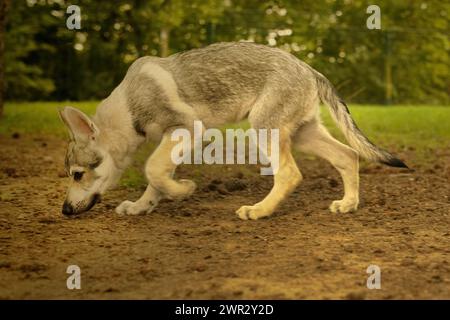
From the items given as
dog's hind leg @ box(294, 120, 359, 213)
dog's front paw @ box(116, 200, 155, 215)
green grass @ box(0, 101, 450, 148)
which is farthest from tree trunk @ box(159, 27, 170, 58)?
dog's front paw @ box(116, 200, 155, 215)

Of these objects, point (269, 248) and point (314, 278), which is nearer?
point (314, 278)

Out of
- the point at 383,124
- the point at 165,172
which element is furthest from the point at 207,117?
the point at 383,124

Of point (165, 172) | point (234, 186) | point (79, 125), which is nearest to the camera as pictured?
point (79, 125)

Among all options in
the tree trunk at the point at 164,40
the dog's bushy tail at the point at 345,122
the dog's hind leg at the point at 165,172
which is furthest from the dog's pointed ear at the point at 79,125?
the tree trunk at the point at 164,40

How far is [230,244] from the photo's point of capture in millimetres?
4301

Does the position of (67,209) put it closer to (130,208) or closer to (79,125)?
(130,208)

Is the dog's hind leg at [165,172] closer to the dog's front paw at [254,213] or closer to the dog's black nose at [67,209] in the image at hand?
the dog's front paw at [254,213]

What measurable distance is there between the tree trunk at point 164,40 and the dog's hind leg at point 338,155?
42.8ft

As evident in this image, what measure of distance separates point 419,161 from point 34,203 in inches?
186

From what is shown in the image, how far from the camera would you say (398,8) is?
25.5m

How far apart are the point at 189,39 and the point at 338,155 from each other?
15.0 metres

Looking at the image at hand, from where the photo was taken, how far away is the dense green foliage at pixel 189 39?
18625 mm

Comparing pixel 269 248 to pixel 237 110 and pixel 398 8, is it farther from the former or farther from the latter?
pixel 398 8

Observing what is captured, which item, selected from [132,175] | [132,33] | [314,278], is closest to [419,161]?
[132,175]
